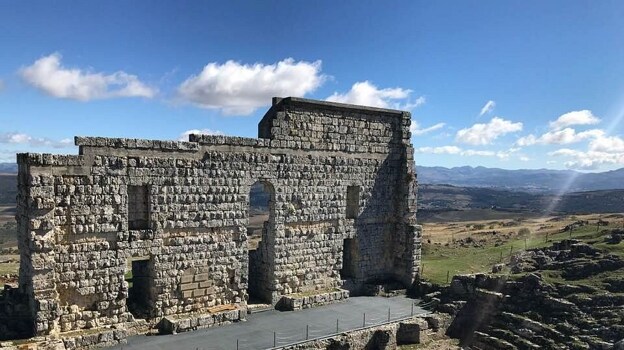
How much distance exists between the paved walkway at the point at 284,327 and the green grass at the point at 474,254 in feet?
12.1

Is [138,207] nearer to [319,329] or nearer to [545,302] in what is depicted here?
[319,329]

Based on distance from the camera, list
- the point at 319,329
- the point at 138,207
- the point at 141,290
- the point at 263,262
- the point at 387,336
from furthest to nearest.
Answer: the point at 263,262 → the point at 141,290 → the point at 387,336 → the point at 319,329 → the point at 138,207

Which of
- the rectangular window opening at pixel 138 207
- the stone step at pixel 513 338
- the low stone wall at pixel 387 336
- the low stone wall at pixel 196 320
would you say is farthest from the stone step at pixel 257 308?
the stone step at pixel 513 338

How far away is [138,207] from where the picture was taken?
16359 mm

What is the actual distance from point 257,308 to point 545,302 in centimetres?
1097

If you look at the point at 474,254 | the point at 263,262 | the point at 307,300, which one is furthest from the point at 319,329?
the point at 474,254

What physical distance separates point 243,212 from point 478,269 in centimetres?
1262

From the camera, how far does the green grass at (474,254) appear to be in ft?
75.6

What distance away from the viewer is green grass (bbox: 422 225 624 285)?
2305 cm

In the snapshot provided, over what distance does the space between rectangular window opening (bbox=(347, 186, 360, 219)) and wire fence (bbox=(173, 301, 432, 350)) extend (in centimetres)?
466

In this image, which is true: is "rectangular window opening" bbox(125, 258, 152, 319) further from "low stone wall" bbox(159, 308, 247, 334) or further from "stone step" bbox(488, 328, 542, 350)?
"stone step" bbox(488, 328, 542, 350)

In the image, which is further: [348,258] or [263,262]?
[348,258]

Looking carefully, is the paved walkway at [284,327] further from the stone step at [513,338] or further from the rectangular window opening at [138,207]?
the rectangular window opening at [138,207]

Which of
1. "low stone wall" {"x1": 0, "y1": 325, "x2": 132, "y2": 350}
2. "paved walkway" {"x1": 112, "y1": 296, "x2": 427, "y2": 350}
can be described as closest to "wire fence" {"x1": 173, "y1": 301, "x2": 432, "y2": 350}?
"paved walkway" {"x1": 112, "y1": 296, "x2": 427, "y2": 350}
